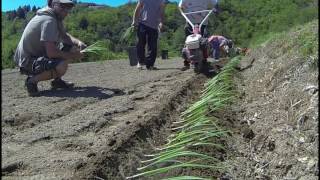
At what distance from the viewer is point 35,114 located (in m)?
5.09

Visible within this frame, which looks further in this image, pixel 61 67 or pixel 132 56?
pixel 132 56

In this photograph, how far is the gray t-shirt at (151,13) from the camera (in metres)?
8.61

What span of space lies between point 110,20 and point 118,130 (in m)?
31.9

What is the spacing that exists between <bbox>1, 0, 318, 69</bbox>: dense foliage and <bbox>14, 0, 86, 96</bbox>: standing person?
8742mm

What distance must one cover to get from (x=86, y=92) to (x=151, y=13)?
2.61 meters

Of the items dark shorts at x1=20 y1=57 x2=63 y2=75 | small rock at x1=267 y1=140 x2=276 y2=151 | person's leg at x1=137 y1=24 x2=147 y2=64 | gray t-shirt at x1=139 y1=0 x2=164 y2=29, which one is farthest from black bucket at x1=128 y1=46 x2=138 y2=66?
small rock at x1=267 y1=140 x2=276 y2=151

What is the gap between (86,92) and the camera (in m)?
6.47

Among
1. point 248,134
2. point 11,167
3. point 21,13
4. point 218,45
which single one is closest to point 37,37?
point 11,167

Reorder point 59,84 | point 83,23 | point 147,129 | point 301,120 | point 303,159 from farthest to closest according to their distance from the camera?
point 83,23 < point 59,84 < point 147,129 < point 301,120 < point 303,159

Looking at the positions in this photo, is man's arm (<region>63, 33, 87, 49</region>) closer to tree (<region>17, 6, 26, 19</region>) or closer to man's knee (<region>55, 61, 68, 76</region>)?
man's knee (<region>55, 61, 68, 76</region>)

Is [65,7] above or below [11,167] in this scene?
above

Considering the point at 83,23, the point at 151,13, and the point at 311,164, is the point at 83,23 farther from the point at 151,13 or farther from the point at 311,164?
the point at 311,164

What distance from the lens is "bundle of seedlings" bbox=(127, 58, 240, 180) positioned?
9.41 feet

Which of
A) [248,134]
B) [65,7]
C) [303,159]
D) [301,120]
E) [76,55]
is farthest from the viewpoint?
[76,55]
